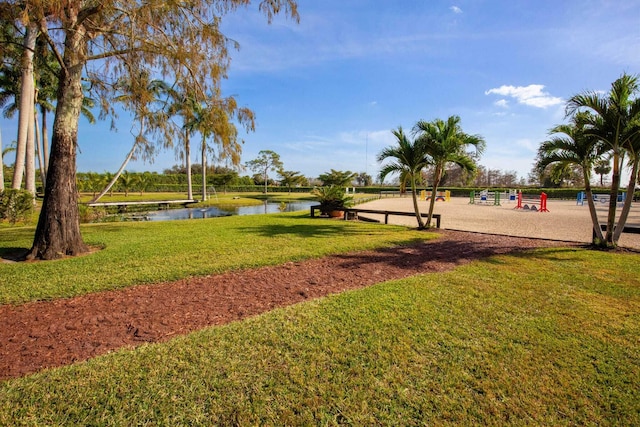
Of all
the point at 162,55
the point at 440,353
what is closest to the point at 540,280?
the point at 440,353

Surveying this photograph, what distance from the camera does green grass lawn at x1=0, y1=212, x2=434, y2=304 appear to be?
175 inches

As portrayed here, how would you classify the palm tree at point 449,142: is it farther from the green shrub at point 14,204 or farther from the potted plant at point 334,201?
the green shrub at point 14,204

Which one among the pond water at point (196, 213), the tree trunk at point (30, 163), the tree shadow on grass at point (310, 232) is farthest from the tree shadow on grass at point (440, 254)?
the tree trunk at point (30, 163)

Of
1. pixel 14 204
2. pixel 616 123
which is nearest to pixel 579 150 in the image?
pixel 616 123

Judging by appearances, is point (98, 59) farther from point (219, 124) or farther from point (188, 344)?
point (188, 344)

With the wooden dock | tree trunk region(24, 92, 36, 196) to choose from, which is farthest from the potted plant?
the wooden dock

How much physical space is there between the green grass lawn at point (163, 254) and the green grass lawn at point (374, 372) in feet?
7.59

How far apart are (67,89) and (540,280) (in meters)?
9.25

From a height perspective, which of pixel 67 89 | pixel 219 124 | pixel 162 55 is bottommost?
pixel 219 124

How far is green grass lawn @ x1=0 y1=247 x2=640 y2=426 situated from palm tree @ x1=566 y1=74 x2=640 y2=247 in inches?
194

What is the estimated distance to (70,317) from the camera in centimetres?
341

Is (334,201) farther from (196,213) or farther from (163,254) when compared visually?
(196,213)

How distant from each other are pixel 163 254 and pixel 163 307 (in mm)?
2951

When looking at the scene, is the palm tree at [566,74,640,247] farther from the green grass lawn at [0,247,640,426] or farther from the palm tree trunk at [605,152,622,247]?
the green grass lawn at [0,247,640,426]
